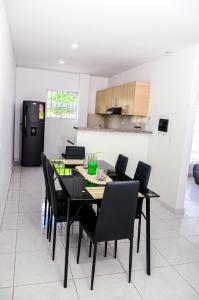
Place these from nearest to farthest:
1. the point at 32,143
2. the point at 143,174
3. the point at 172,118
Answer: the point at 143,174 → the point at 172,118 → the point at 32,143

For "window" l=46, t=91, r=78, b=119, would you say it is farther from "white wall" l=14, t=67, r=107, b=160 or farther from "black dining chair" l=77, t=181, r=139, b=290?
"black dining chair" l=77, t=181, r=139, b=290

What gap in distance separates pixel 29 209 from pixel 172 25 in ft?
10.3

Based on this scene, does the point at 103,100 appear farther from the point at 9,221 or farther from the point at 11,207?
the point at 9,221

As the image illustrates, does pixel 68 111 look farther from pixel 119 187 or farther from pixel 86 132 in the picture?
pixel 119 187

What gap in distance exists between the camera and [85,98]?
272 inches

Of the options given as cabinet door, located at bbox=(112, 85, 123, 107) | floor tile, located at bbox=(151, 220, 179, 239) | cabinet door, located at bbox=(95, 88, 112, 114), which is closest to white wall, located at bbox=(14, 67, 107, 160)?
cabinet door, located at bbox=(95, 88, 112, 114)

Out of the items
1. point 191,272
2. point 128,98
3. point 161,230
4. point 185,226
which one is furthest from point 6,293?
point 128,98

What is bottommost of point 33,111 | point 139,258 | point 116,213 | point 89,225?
point 139,258

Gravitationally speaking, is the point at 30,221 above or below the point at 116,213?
below

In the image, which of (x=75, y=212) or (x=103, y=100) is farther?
(x=103, y=100)

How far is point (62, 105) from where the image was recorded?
6.91 meters

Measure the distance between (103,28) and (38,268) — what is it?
2946 mm

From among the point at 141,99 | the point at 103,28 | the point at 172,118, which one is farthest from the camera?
the point at 141,99

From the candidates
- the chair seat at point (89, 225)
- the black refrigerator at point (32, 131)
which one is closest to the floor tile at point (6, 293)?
the chair seat at point (89, 225)
